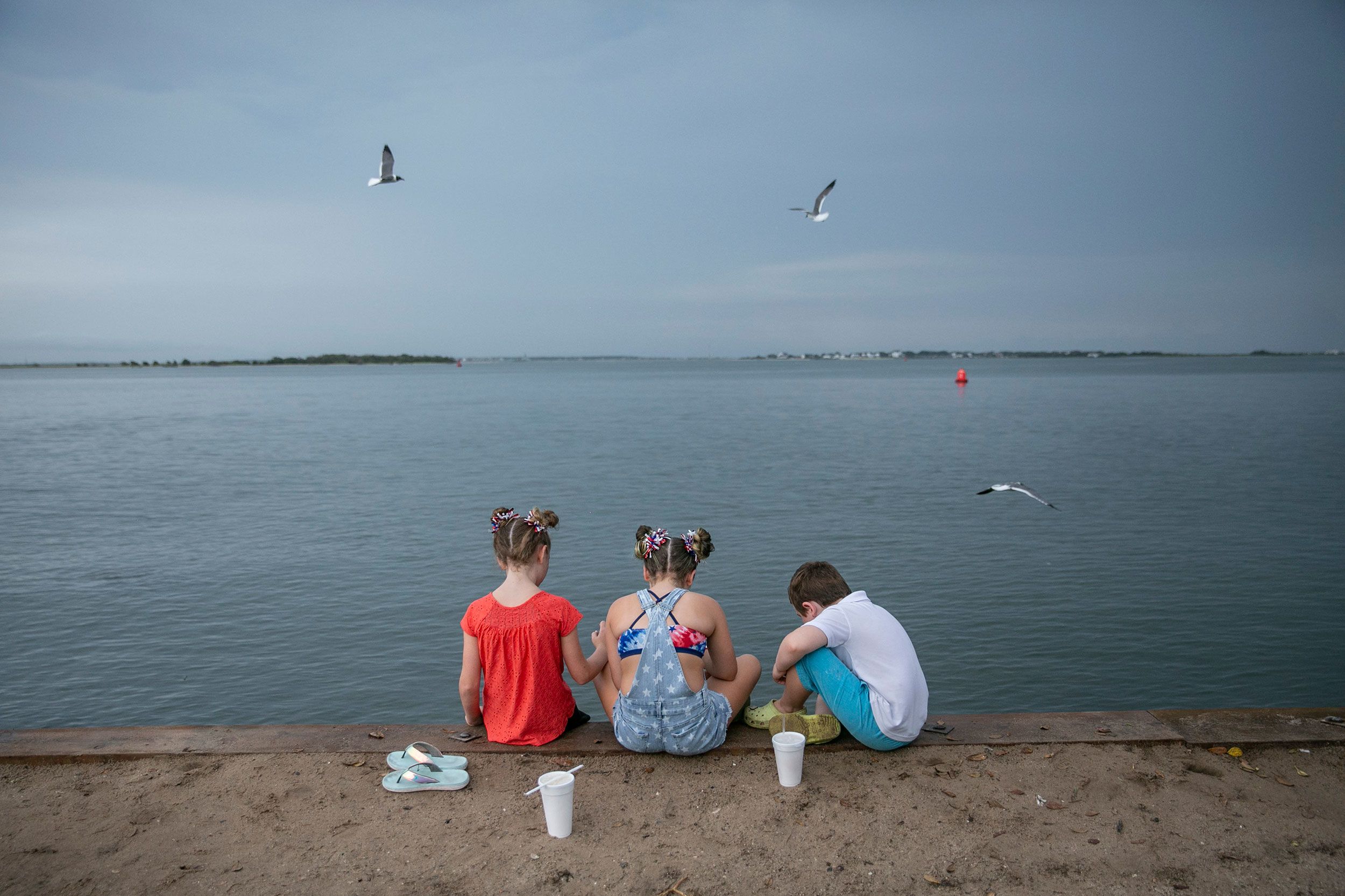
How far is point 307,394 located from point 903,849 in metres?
77.4

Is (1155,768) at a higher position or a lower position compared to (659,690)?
lower

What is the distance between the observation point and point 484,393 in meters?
74.1

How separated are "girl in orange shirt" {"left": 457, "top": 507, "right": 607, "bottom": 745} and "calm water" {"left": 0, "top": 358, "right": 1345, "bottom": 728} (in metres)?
2.92

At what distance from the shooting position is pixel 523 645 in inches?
174

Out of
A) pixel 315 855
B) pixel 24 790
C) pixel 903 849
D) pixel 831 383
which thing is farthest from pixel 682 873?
pixel 831 383

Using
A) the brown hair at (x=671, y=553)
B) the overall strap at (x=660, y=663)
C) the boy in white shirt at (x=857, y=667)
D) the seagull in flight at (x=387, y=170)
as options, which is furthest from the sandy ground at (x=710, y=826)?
the seagull in flight at (x=387, y=170)

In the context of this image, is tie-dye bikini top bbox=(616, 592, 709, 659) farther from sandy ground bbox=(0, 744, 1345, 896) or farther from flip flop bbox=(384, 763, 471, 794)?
flip flop bbox=(384, 763, 471, 794)

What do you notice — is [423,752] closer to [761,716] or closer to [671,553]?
[671,553]

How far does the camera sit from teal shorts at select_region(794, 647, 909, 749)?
167 inches

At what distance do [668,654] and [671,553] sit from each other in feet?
1.55

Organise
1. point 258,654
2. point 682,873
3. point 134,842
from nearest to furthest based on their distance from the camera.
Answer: point 682,873, point 134,842, point 258,654

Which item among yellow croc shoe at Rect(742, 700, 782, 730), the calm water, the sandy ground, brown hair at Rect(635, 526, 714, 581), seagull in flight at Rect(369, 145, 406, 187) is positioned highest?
seagull in flight at Rect(369, 145, 406, 187)

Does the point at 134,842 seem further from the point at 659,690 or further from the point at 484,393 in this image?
the point at 484,393

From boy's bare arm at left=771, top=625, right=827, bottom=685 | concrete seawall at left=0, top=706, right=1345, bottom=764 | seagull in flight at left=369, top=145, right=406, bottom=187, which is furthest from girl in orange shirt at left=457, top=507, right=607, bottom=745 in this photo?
seagull in flight at left=369, top=145, right=406, bottom=187
